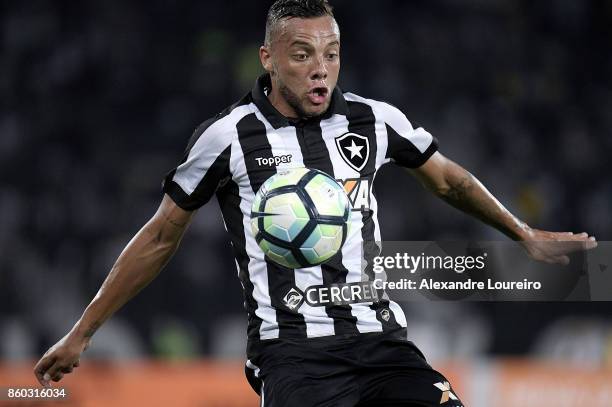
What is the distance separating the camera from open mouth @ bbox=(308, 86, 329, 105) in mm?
3930

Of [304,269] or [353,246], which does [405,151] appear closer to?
[353,246]

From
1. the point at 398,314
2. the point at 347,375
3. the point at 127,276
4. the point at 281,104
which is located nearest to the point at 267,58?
the point at 281,104

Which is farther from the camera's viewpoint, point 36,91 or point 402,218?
point 36,91

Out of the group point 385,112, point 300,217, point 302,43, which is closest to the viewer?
point 300,217

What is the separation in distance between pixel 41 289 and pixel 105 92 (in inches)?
116

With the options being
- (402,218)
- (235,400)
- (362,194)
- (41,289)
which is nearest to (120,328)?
(41,289)

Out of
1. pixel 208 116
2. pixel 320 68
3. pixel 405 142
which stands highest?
pixel 208 116

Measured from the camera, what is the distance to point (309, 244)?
3701 millimetres

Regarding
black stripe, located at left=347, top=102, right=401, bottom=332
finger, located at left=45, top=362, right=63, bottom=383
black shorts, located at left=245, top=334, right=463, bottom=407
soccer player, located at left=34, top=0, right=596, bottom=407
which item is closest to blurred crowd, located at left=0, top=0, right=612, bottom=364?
finger, located at left=45, top=362, right=63, bottom=383

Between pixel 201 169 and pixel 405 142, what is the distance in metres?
0.80

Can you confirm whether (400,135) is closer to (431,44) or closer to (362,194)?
(362,194)

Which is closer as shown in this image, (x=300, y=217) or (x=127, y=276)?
(x=300, y=217)

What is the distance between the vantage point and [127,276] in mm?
4051

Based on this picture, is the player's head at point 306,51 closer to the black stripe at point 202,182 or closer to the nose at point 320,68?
the nose at point 320,68
